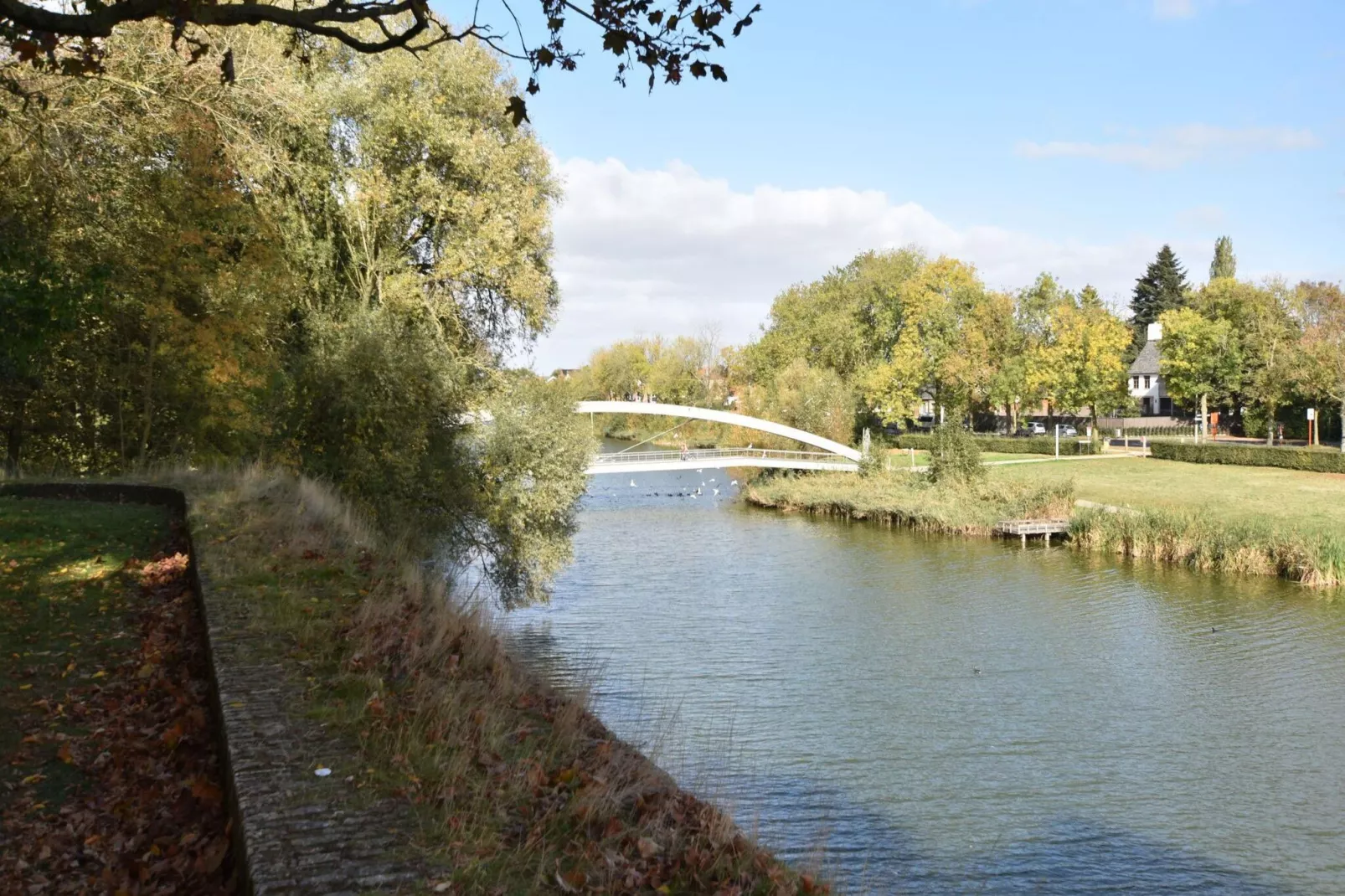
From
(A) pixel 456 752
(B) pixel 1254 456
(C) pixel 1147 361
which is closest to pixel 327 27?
(A) pixel 456 752

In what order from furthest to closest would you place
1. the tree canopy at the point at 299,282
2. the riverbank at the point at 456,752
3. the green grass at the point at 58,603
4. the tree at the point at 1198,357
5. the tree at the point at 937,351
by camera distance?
the tree at the point at 937,351 < the tree at the point at 1198,357 < the tree canopy at the point at 299,282 < the green grass at the point at 58,603 < the riverbank at the point at 456,752

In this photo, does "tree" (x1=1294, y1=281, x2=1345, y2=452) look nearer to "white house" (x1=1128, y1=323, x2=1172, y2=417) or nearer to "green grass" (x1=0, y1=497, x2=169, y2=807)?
"white house" (x1=1128, y1=323, x2=1172, y2=417)

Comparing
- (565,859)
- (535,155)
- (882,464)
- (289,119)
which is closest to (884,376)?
(882,464)

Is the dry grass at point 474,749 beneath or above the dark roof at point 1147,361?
beneath

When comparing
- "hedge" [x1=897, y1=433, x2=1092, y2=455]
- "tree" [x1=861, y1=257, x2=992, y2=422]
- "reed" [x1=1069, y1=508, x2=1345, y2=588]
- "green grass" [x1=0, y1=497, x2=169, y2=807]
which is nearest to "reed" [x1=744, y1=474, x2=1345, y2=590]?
"reed" [x1=1069, y1=508, x2=1345, y2=588]

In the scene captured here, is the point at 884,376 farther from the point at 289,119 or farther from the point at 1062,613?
the point at 289,119

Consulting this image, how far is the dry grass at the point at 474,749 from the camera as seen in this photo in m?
4.46

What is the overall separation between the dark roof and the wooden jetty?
148 feet

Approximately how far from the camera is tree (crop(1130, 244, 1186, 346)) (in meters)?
71.2

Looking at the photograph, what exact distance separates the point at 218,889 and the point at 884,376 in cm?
5284

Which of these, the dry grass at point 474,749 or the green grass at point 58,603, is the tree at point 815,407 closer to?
the green grass at point 58,603

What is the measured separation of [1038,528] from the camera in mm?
30062

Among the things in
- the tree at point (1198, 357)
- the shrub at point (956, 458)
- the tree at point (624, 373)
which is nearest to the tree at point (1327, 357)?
the tree at point (1198, 357)

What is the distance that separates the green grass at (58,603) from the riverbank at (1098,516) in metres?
22.0
